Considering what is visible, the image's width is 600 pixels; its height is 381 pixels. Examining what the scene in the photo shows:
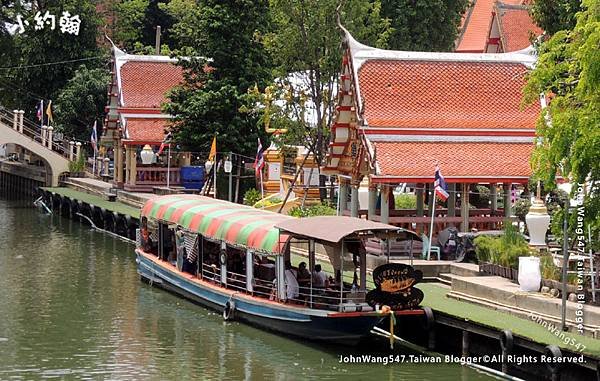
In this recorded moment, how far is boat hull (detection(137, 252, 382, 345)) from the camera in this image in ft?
78.8

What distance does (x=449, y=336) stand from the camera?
79.8 ft

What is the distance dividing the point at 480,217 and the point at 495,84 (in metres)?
3.75

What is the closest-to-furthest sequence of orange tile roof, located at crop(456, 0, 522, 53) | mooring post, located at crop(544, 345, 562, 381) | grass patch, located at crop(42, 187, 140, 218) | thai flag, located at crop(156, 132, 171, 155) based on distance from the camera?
1. mooring post, located at crop(544, 345, 562, 381)
2. grass patch, located at crop(42, 187, 140, 218)
3. thai flag, located at crop(156, 132, 171, 155)
4. orange tile roof, located at crop(456, 0, 522, 53)

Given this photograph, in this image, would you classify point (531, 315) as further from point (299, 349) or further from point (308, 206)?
point (308, 206)

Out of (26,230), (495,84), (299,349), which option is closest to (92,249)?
(26,230)

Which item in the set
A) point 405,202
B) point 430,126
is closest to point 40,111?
point 405,202

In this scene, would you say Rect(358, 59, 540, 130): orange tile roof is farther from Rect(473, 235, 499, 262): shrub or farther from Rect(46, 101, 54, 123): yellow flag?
Rect(46, 101, 54, 123): yellow flag

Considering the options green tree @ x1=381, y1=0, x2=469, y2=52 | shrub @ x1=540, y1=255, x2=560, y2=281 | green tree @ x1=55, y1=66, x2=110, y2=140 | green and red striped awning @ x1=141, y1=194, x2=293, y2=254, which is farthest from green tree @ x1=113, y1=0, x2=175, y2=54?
shrub @ x1=540, y1=255, x2=560, y2=281

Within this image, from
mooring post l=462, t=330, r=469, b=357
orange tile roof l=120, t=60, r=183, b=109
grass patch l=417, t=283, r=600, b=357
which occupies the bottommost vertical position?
mooring post l=462, t=330, r=469, b=357

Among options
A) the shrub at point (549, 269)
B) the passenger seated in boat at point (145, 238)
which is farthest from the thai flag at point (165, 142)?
the shrub at point (549, 269)

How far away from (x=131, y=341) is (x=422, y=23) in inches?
1245

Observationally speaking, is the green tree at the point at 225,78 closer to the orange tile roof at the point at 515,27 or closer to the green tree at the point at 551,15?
the green tree at the point at 551,15

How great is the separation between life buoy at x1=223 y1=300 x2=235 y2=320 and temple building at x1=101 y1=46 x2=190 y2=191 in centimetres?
2487

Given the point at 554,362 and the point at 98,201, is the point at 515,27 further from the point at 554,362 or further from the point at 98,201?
the point at 554,362
